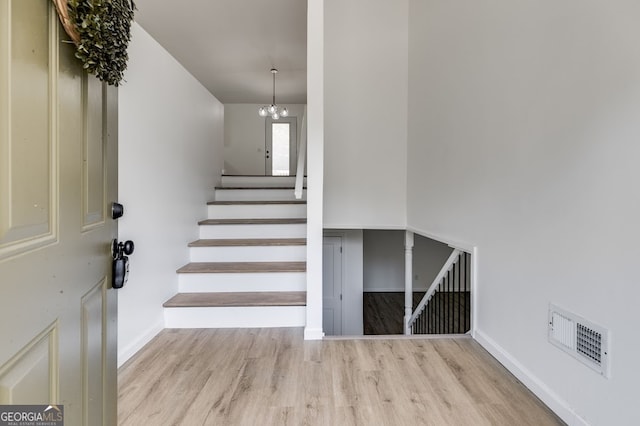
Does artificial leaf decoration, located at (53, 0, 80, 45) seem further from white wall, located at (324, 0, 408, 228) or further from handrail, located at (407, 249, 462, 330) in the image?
white wall, located at (324, 0, 408, 228)

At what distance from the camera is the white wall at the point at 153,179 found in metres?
2.05

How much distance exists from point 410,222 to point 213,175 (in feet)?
8.11

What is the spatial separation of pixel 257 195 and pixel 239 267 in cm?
173

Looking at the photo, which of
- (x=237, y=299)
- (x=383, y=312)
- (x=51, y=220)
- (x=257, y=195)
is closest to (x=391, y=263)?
(x=383, y=312)

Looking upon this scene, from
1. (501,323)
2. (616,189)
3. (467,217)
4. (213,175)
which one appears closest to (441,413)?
(501,323)

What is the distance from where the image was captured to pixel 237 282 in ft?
9.36

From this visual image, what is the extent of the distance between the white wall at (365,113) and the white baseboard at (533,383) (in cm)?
192

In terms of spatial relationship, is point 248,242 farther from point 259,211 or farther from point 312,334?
point 312,334

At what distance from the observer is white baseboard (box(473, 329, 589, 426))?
1481 mm

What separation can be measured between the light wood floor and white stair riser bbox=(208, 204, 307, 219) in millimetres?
1770

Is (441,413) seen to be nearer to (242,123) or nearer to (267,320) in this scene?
(267,320)

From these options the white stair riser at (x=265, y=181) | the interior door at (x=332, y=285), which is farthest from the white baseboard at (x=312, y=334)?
the white stair riser at (x=265, y=181)


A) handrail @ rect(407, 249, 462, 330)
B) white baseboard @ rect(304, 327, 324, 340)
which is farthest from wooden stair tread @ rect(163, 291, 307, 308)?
handrail @ rect(407, 249, 462, 330)

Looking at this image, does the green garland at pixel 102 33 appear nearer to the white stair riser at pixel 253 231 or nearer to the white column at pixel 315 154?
the white column at pixel 315 154
